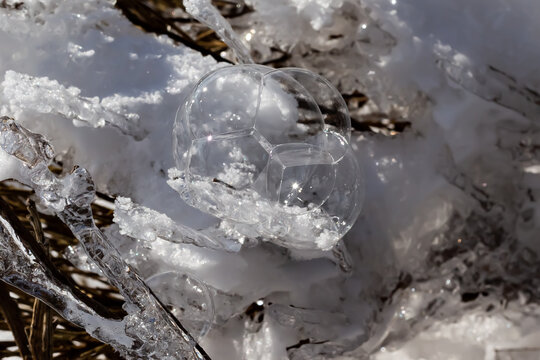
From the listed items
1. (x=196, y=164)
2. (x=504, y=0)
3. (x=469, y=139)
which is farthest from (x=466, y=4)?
(x=196, y=164)

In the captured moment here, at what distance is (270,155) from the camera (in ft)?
2.04

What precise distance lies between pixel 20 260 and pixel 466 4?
607 mm

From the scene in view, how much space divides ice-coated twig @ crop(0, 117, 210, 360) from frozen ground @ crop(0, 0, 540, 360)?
109 millimetres

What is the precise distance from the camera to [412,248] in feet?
2.80

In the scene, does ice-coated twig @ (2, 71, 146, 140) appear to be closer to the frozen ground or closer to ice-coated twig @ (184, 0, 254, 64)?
the frozen ground

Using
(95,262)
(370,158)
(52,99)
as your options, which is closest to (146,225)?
(95,262)

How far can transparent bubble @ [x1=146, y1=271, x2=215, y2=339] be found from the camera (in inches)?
29.3

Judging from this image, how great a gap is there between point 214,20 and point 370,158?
27 centimetres

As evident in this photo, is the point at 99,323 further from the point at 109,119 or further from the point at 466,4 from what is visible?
the point at 466,4

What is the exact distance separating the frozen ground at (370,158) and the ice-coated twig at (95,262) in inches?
4.3

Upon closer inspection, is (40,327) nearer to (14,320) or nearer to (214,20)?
(14,320)

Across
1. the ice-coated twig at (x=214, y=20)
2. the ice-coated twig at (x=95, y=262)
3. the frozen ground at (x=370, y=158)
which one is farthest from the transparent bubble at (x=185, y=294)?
the ice-coated twig at (x=214, y=20)

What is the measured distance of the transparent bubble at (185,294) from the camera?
74cm

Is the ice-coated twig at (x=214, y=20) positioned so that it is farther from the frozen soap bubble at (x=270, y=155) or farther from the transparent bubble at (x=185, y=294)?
the transparent bubble at (x=185, y=294)
